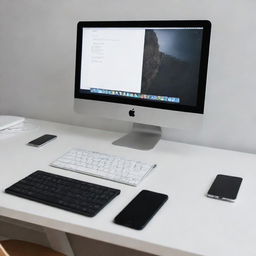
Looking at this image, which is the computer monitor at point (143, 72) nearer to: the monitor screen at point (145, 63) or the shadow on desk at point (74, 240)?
the monitor screen at point (145, 63)

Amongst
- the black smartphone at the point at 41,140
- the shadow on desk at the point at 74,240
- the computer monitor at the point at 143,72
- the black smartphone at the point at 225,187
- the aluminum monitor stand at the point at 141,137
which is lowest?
the shadow on desk at the point at 74,240

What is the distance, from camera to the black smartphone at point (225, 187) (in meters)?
1.12

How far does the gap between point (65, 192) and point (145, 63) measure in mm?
587

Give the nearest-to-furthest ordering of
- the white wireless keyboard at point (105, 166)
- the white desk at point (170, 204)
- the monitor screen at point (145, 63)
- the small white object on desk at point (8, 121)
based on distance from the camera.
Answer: the white desk at point (170, 204)
the white wireless keyboard at point (105, 166)
the monitor screen at point (145, 63)
the small white object on desk at point (8, 121)

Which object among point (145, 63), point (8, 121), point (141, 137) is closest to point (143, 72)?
point (145, 63)

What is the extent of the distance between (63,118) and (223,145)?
0.77m

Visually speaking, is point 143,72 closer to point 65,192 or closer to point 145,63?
point 145,63

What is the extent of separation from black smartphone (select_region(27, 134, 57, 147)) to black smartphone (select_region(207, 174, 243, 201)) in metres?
0.71

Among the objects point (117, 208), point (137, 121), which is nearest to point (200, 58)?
point (137, 121)

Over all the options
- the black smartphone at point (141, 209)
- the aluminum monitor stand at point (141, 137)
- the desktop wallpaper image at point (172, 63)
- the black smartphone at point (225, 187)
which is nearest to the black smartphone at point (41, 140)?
the aluminum monitor stand at point (141, 137)

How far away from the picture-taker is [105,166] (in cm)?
129

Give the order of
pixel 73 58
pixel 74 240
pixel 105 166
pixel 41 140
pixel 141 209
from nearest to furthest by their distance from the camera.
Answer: pixel 141 209
pixel 105 166
pixel 41 140
pixel 73 58
pixel 74 240

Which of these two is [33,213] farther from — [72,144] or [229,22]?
[229,22]

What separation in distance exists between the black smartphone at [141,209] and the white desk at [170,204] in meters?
0.02
